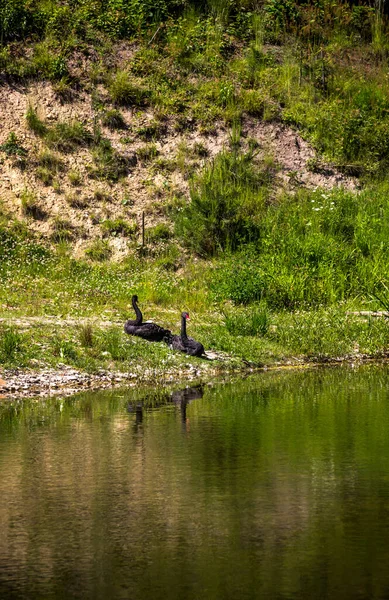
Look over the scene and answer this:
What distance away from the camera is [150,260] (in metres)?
29.2

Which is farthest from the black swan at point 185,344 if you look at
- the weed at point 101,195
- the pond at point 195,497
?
the weed at point 101,195

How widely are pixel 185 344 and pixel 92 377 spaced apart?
1.96 metres

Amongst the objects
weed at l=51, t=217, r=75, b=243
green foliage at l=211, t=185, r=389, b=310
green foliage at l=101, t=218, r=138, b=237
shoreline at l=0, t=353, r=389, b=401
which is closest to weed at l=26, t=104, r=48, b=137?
weed at l=51, t=217, r=75, b=243

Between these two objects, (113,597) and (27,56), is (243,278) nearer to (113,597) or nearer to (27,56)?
(27,56)

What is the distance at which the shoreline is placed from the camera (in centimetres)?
1764

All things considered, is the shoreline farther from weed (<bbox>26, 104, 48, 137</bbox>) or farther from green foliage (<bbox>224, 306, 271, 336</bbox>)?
weed (<bbox>26, 104, 48, 137</bbox>)

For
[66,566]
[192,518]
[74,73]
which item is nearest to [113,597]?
[66,566]

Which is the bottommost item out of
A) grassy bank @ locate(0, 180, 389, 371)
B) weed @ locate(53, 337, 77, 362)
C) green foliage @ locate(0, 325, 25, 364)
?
grassy bank @ locate(0, 180, 389, 371)

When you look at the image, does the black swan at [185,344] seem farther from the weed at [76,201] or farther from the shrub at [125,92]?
the shrub at [125,92]

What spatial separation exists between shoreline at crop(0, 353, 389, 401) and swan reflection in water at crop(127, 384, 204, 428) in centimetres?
98

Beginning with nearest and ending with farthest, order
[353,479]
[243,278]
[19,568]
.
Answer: [19,568]
[353,479]
[243,278]

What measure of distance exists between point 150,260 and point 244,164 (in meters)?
4.21

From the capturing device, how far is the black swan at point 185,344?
19781mm

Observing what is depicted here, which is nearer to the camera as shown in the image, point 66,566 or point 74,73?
point 66,566
